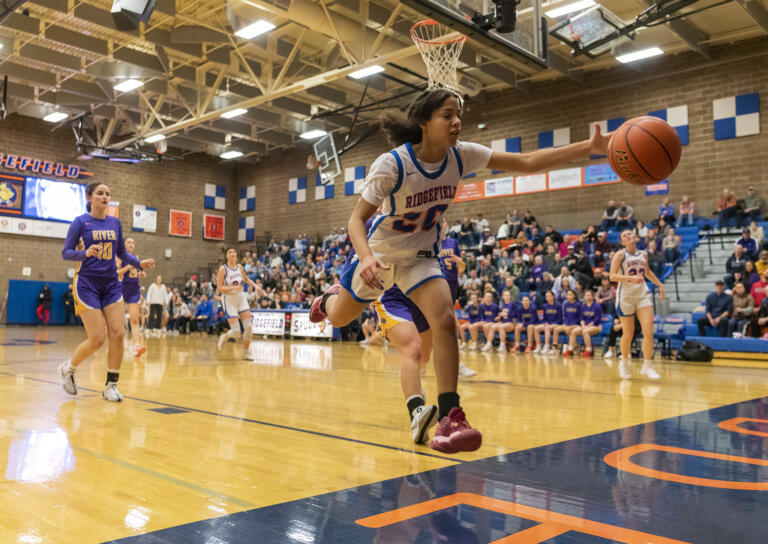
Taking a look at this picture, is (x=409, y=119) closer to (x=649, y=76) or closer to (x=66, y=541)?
(x=66, y=541)

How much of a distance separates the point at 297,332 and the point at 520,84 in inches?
375

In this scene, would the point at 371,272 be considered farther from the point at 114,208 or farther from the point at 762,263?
the point at 114,208

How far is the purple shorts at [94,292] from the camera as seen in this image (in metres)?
4.71

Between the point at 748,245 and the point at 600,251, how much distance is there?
2885mm

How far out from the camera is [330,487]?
7.97 feet

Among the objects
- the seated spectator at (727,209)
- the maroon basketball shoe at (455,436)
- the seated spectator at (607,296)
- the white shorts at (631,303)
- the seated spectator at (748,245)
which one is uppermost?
the seated spectator at (727,209)

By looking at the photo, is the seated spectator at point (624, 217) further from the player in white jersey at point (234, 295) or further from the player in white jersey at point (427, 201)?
the player in white jersey at point (427, 201)

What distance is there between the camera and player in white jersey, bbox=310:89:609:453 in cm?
273

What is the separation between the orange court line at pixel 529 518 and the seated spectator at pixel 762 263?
1039 centimetres

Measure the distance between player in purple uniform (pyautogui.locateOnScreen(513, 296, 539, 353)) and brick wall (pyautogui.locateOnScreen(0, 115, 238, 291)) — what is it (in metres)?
17.1

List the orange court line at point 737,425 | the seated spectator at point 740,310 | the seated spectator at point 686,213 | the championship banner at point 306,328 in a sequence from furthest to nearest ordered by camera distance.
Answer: the championship banner at point 306,328
the seated spectator at point 686,213
the seated spectator at point 740,310
the orange court line at point 737,425

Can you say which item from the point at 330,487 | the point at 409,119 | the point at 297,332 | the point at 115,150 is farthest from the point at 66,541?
the point at 115,150

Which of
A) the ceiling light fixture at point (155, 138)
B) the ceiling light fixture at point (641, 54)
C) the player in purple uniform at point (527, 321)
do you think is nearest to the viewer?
the player in purple uniform at point (527, 321)

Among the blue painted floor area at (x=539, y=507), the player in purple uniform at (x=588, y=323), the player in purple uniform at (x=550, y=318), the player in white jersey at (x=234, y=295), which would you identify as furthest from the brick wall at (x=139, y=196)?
the blue painted floor area at (x=539, y=507)
